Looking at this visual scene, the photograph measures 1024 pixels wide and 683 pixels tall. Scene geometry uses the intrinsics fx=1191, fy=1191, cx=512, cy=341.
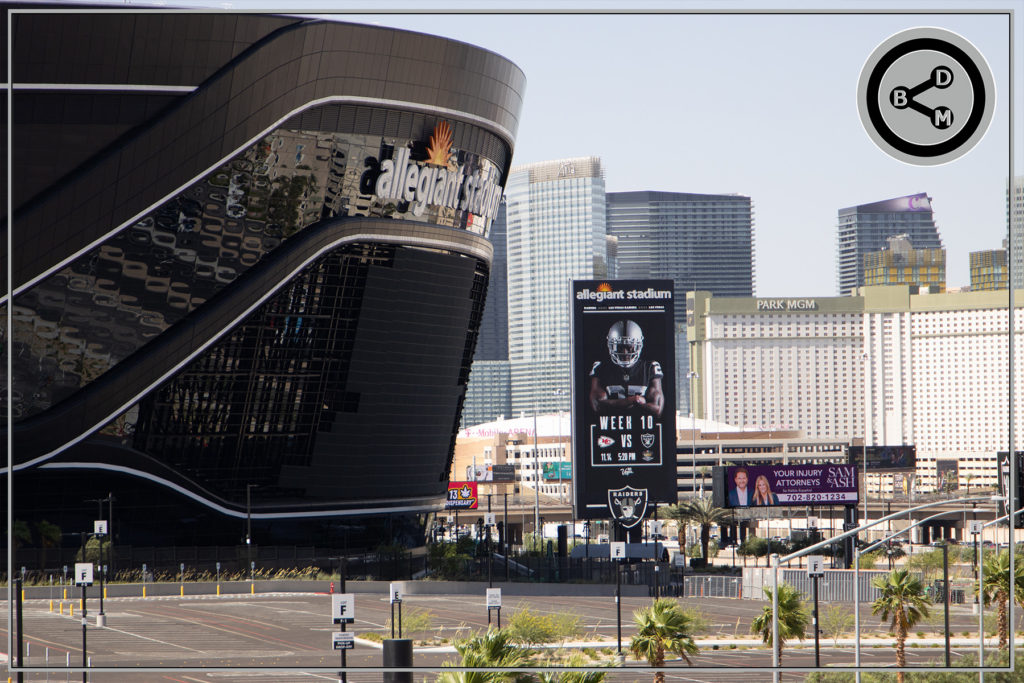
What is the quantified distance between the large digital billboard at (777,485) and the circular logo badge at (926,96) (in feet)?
238

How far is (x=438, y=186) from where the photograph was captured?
70.9 metres

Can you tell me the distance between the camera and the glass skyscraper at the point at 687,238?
19.0 meters

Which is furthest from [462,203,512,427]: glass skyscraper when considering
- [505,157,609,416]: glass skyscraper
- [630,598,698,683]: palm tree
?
[630,598,698,683]: palm tree

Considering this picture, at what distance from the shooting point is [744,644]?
159 ft

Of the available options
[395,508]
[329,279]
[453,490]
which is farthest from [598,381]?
[453,490]

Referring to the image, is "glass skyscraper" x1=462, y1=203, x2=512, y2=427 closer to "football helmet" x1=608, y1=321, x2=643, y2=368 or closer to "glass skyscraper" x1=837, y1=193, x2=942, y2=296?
"football helmet" x1=608, y1=321, x2=643, y2=368

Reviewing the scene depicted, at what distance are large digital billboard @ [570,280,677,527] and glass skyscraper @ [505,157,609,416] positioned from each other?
2.35 m

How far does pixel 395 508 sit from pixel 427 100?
2605cm

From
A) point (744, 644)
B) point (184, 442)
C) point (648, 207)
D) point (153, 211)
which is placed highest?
point (153, 211)

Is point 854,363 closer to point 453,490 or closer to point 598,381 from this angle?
point 598,381

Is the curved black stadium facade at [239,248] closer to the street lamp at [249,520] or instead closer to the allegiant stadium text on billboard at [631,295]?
the street lamp at [249,520]

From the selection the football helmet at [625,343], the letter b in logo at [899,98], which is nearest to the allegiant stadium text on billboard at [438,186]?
the football helmet at [625,343]

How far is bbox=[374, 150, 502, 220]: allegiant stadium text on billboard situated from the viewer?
6819 centimetres

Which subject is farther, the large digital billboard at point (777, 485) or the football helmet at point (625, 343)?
the football helmet at point (625, 343)
